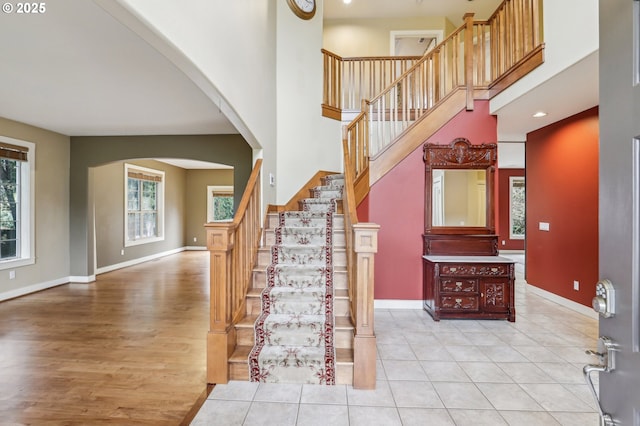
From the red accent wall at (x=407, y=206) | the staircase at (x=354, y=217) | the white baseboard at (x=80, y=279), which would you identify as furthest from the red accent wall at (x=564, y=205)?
the white baseboard at (x=80, y=279)

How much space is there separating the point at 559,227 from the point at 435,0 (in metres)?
4.98

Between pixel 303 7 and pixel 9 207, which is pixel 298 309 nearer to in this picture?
pixel 303 7

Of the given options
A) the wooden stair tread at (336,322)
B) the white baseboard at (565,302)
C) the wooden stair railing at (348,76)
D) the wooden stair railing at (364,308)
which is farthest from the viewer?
the wooden stair railing at (348,76)

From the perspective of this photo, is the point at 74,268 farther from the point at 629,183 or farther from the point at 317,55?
the point at 629,183

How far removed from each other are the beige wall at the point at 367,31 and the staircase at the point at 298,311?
4.82m

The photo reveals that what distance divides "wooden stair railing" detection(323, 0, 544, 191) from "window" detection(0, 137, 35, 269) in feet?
16.4

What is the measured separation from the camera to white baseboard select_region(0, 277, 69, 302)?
4.63 m

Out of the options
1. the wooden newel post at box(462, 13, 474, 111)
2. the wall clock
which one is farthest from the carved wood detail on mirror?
the wall clock

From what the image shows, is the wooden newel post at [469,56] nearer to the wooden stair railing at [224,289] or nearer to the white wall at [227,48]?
the white wall at [227,48]

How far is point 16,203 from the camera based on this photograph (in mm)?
4871

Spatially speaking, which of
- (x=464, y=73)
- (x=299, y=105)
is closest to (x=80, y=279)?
(x=299, y=105)

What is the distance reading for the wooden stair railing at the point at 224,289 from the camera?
7.98ft

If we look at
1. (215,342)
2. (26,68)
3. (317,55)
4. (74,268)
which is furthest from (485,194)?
(74,268)

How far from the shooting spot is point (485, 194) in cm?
423
